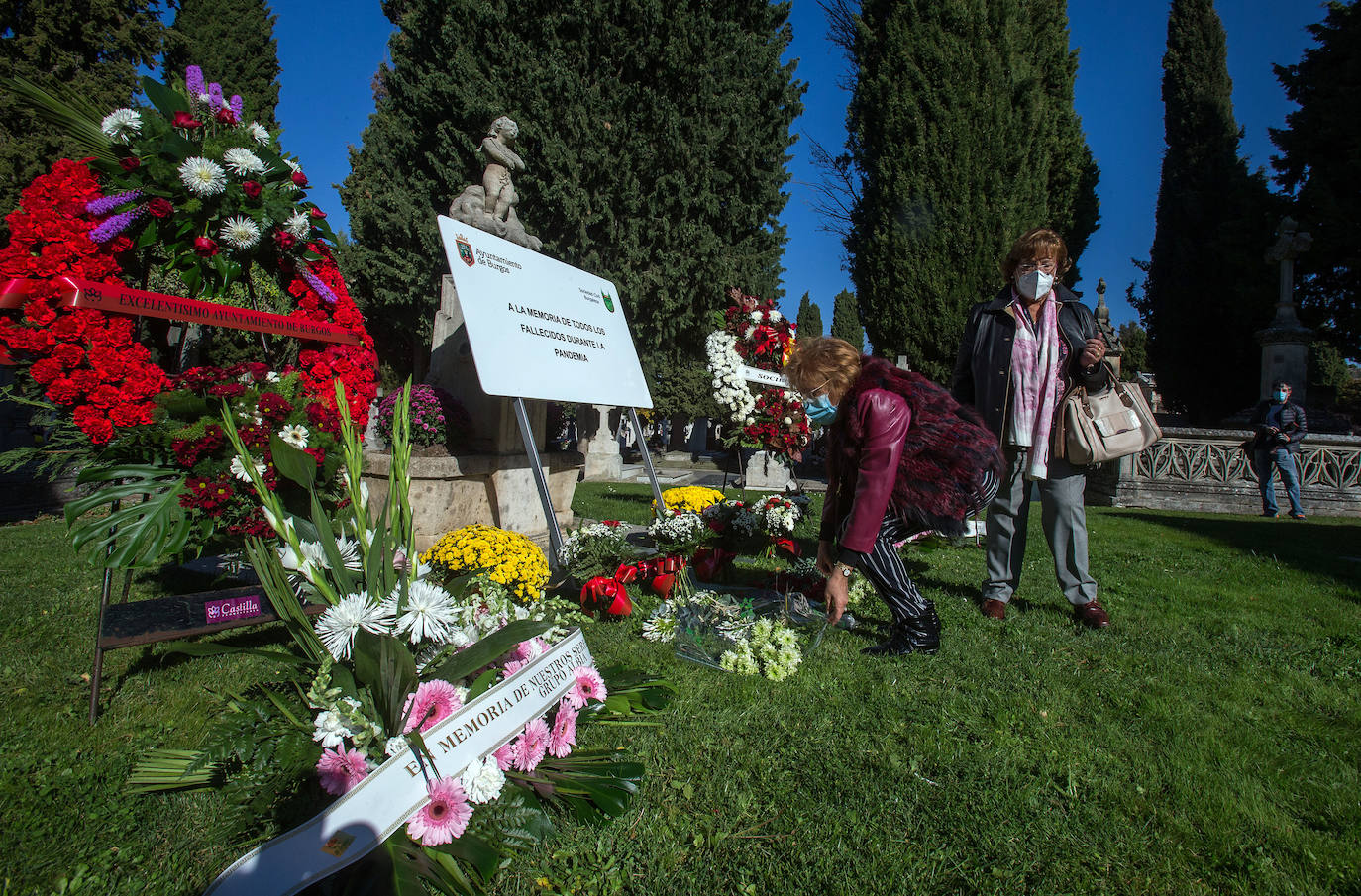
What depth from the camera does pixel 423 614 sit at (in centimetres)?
193

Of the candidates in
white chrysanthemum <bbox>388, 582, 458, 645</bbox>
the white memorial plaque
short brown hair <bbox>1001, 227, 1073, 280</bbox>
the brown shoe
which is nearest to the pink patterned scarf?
short brown hair <bbox>1001, 227, 1073, 280</bbox>

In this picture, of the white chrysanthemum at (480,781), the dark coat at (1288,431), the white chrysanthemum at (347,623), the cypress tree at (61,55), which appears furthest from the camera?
the cypress tree at (61,55)

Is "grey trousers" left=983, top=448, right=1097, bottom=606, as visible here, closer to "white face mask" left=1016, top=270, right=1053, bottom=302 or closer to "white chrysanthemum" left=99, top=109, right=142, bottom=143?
"white face mask" left=1016, top=270, right=1053, bottom=302

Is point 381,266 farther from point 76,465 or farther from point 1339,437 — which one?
point 1339,437

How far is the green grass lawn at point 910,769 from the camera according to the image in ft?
5.39

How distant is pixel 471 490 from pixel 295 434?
176cm

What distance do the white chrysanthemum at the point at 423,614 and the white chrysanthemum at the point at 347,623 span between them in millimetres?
57

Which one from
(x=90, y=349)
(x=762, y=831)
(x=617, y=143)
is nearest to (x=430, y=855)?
(x=762, y=831)

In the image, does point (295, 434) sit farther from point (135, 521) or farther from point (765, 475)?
point (765, 475)

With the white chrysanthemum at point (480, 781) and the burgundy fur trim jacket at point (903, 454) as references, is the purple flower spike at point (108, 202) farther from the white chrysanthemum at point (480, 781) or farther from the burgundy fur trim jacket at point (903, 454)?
the burgundy fur trim jacket at point (903, 454)

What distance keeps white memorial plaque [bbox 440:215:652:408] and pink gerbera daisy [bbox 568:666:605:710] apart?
1.81 metres

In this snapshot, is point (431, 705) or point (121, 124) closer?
point (431, 705)

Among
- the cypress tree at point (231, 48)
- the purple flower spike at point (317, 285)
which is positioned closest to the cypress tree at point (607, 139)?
the cypress tree at point (231, 48)

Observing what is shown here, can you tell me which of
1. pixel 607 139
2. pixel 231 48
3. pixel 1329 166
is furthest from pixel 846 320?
pixel 231 48
